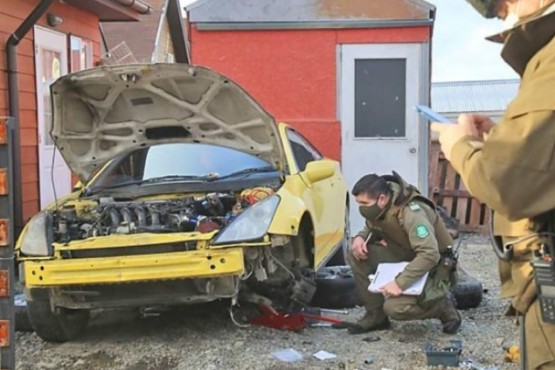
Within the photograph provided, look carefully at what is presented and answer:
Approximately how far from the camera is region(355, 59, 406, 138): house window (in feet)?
31.7

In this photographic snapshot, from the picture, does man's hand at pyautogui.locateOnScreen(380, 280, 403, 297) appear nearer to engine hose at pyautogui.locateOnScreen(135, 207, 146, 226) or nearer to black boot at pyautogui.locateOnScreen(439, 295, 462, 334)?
black boot at pyautogui.locateOnScreen(439, 295, 462, 334)

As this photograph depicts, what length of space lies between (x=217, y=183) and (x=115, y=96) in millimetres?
1025

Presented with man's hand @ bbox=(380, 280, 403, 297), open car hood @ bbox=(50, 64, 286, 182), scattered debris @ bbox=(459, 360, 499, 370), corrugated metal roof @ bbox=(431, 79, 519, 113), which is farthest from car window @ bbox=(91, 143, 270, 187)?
corrugated metal roof @ bbox=(431, 79, 519, 113)

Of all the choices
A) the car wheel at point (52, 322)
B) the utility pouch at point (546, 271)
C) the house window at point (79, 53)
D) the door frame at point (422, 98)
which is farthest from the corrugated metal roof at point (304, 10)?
the utility pouch at point (546, 271)

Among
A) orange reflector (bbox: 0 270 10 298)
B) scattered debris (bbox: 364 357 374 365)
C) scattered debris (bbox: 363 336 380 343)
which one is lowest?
scattered debris (bbox: 364 357 374 365)

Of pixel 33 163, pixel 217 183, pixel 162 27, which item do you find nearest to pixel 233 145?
pixel 217 183

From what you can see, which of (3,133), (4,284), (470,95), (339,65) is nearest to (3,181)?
(3,133)

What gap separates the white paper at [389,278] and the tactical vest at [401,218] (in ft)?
0.67

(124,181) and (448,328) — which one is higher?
(124,181)

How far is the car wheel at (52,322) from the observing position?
17.0 ft

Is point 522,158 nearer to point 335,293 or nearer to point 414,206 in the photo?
point 414,206

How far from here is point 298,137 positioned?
681 cm

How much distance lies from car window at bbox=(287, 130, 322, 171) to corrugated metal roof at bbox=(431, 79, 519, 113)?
1905 centimetres

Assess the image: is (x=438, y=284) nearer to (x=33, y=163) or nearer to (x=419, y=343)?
(x=419, y=343)
